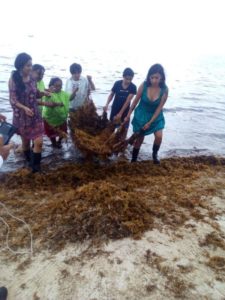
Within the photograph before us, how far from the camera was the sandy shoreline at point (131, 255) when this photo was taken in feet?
9.92

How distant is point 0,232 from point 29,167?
7.81ft

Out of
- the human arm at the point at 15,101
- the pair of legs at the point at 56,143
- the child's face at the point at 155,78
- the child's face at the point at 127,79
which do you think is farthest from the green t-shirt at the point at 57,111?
the child's face at the point at 155,78

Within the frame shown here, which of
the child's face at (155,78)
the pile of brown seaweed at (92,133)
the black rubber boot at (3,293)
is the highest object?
the child's face at (155,78)

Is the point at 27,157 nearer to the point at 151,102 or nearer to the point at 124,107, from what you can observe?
the point at 124,107

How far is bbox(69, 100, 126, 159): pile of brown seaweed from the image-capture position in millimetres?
5779

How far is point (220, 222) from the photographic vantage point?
13.7ft

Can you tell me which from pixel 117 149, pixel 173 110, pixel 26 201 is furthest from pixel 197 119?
pixel 26 201

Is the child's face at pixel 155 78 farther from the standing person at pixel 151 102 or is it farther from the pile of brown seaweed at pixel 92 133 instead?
the pile of brown seaweed at pixel 92 133

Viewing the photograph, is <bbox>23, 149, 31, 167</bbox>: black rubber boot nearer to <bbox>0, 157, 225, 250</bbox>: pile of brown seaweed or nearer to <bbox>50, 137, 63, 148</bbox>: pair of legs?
<bbox>0, 157, 225, 250</bbox>: pile of brown seaweed

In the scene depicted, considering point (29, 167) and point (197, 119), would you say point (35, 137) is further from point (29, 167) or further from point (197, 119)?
point (197, 119)

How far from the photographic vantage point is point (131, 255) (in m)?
3.43

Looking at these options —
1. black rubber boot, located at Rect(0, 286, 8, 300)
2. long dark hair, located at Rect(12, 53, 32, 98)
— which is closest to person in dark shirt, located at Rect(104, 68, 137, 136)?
long dark hair, located at Rect(12, 53, 32, 98)

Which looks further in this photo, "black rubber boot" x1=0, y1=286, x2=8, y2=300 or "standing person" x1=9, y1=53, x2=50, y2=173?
"standing person" x1=9, y1=53, x2=50, y2=173

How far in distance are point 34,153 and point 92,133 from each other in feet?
4.73
